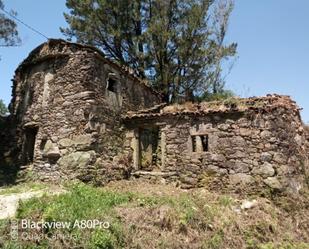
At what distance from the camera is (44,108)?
10328 mm

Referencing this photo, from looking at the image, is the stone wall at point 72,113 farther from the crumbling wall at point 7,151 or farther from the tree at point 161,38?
the tree at point 161,38

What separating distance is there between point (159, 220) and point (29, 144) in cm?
632

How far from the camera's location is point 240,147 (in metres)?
8.98

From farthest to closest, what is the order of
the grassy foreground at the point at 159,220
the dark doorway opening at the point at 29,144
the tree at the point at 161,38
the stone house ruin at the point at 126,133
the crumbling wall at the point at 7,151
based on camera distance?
the tree at the point at 161,38 → the dark doorway opening at the point at 29,144 → the crumbling wall at the point at 7,151 → the stone house ruin at the point at 126,133 → the grassy foreground at the point at 159,220

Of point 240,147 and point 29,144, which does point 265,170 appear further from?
point 29,144

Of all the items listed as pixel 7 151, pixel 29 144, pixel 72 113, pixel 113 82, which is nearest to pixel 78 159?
pixel 72 113

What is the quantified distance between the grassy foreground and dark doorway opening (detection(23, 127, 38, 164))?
111 inches

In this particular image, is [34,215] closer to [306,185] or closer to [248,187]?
[248,187]

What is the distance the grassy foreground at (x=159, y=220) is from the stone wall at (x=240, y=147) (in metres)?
0.56

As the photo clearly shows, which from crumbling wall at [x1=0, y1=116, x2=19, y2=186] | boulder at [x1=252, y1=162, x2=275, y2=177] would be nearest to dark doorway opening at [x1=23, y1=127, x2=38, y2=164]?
crumbling wall at [x1=0, y1=116, x2=19, y2=186]

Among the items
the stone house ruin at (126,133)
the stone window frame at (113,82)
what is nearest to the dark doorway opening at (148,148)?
the stone house ruin at (126,133)

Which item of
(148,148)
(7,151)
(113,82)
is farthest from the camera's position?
(148,148)

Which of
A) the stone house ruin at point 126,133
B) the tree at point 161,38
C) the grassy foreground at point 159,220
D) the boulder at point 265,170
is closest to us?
the grassy foreground at point 159,220

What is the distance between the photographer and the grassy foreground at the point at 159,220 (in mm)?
5512
